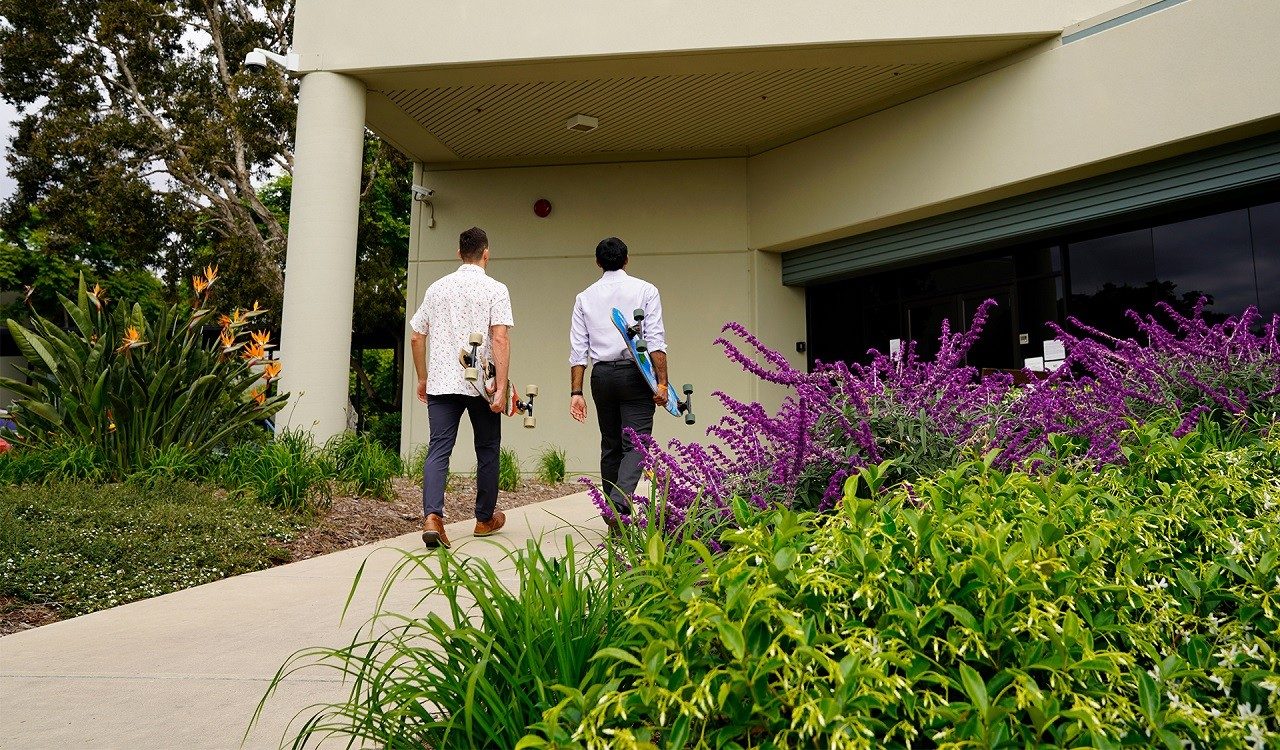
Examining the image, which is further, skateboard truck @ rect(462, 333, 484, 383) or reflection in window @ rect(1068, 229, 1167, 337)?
reflection in window @ rect(1068, 229, 1167, 337)

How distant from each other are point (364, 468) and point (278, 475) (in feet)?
4.07

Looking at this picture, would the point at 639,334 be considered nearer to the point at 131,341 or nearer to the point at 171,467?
the point at 171,467

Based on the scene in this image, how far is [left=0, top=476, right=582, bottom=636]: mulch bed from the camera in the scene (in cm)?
379

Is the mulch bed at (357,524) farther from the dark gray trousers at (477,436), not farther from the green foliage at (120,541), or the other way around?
the dark gray trousers at (477,436)

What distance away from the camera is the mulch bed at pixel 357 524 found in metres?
3.79

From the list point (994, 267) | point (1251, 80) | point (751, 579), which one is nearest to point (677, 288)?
point (994, 267)

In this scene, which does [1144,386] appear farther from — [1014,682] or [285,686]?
[285,686]

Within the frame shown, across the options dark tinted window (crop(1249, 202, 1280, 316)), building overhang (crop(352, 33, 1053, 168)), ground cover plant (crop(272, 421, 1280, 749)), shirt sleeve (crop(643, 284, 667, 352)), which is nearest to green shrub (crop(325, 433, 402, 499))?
shirt sleeve (crop(643, 284, 667, 352))

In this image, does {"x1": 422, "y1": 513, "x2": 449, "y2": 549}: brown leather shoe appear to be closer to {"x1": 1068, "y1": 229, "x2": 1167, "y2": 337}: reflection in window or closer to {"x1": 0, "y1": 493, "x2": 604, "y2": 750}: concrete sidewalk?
{"x1": 0, "y1": 493, "x2": 604, "y2": 750}: concrete sidewalk

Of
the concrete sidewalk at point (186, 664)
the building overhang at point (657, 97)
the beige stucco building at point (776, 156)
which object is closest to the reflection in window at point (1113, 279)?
the beige stucco building at point (776, 156)

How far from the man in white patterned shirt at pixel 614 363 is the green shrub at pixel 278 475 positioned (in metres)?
1.92

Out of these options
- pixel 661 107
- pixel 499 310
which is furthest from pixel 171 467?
pixel 661 107

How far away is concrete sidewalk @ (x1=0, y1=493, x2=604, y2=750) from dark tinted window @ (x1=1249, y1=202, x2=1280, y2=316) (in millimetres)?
8107

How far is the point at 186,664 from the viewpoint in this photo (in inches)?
114
